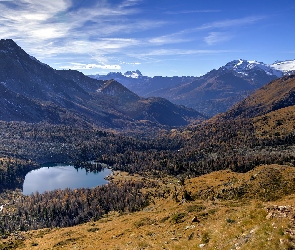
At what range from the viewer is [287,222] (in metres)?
36.3

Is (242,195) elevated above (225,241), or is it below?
below

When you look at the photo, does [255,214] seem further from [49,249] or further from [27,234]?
[27,234]

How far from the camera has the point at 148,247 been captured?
2005 inches

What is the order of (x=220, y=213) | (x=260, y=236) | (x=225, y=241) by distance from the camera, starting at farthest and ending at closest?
(x=220, y=213) → (x=225, y=241) → (x=260, y=236)

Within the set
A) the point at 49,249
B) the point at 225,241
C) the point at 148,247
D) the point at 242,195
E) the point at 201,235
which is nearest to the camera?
the point at 225,241

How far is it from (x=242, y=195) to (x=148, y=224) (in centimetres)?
3396

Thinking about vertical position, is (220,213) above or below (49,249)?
above

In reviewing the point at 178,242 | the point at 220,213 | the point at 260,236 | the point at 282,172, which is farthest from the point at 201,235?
the point at 282,172

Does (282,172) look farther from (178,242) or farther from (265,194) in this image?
(178,242)

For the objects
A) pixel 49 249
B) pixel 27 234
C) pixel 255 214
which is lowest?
pixel 27 234

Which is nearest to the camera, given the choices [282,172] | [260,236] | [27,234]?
[260,236]

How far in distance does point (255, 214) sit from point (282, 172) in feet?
220

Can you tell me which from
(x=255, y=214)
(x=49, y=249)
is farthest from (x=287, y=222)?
(x=49, y=249)

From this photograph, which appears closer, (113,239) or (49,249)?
(113,239)
